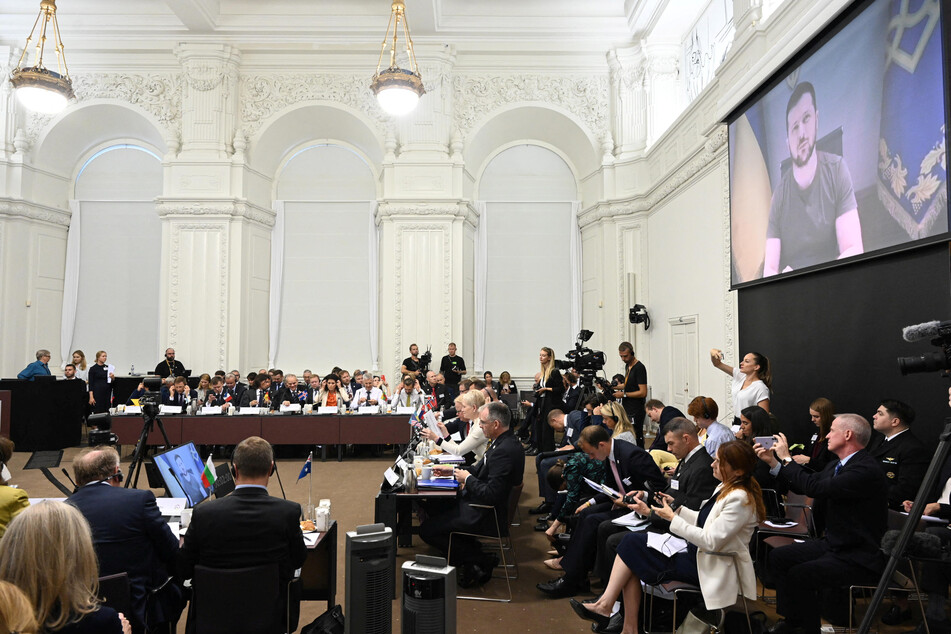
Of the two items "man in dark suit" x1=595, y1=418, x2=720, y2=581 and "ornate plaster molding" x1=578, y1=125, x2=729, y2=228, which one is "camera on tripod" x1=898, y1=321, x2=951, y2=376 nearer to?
"man in dark suit" x1=595, y1=418, x2=720, y2=581

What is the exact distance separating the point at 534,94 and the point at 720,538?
1073 centimetres

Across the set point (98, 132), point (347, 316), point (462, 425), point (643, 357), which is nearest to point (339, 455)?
point (462, 425)

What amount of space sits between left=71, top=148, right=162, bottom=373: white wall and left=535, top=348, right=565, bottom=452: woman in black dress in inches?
341

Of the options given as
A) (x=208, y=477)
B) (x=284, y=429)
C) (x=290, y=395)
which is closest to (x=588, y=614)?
(x=208, y=477)

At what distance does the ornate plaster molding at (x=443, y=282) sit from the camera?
11672 millimetres

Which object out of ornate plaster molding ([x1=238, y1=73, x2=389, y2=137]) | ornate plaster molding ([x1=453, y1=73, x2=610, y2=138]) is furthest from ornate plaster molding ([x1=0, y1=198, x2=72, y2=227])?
ornate plaster molding ([x1=453, y1=73, x2=610, y2=138])

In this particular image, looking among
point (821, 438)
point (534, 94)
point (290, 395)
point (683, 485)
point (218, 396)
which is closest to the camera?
point (683, 485)

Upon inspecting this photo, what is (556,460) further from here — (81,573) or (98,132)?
(98,132)

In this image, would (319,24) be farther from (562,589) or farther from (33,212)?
(562,589)

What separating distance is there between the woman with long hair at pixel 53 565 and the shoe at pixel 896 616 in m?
3.99

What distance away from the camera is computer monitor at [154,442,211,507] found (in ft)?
11.4

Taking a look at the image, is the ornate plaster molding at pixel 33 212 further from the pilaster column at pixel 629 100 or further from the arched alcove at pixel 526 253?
the pilaster column at pixel 629 100

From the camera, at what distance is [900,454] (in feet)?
12.5

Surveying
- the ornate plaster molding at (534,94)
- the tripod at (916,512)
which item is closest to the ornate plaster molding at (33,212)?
the ornate plaster molding at (534,94)
